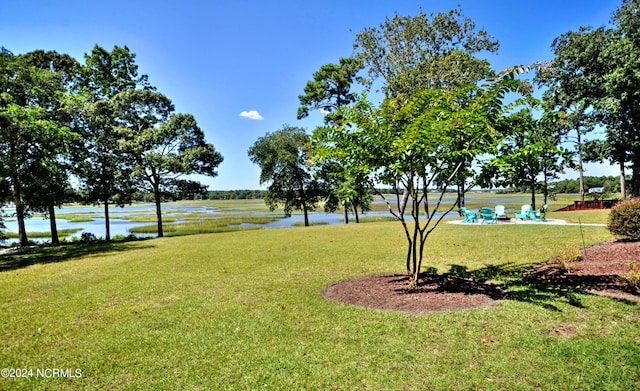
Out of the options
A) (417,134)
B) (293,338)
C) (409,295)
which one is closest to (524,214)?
(409,295)

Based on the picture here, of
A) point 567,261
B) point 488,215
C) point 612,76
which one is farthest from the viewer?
point 612,76

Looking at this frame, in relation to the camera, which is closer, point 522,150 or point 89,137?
point 522,150

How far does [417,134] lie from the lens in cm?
589

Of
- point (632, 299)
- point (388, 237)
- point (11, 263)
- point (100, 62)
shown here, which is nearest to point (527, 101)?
point (632, 299)

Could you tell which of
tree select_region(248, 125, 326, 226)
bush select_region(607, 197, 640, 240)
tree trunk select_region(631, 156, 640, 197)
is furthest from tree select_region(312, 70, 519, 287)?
tree trunk select_region(631, 156, 640, 197)

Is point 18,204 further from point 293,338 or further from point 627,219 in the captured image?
point 627,219

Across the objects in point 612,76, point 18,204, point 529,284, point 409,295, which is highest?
point 612,76

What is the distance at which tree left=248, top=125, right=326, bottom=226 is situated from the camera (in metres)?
32.6

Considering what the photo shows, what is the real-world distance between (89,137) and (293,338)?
24987mm

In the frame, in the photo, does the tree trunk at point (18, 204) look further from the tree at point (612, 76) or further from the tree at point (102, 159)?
the tree at point (612, 76)

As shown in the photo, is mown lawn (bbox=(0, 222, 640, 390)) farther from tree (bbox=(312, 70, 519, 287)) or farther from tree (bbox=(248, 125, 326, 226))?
tree (bbox=(248, 125, 326, 226))

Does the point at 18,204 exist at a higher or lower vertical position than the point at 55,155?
lower

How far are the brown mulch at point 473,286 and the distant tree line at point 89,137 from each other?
16800mm

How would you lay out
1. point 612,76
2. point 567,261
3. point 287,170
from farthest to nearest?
point 287,170 → point 612,76 → point 567,261
